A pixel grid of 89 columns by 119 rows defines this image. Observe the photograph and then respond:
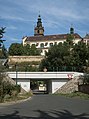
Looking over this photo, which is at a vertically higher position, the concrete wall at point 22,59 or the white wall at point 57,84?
the concrete wall at point 22,59

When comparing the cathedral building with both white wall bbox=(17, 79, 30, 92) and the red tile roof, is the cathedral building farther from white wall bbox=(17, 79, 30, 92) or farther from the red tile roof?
white wall bbox=(17, 79, 30, 92)

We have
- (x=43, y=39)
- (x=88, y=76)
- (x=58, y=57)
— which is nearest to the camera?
(x=88, y=76)

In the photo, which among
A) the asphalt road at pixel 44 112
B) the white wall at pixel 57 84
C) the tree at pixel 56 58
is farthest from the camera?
the tree at pixel 56 58

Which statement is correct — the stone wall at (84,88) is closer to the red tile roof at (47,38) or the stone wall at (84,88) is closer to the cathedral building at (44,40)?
the cathedral building at (44,40)

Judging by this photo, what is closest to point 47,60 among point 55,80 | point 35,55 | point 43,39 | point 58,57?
point 58,57

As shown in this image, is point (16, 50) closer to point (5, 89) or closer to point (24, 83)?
point (24, 83)

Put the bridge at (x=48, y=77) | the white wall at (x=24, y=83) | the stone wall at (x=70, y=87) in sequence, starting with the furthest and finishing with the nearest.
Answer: the bridge at (x=48, y=77), the white wall at (x=24, y=83), the stone wall at (x=70, y=87)

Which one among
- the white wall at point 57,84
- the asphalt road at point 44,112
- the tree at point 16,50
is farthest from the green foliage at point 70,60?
the asphalt road at point 44,112

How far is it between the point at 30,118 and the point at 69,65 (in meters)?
66.8

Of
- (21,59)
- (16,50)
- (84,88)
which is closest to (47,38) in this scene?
(16,50)

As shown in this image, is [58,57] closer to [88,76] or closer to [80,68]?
[80,68]

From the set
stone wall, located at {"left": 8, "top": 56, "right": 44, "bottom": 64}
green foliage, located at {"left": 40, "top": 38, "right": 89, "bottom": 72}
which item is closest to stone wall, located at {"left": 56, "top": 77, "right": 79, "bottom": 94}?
green foliage, located at {"left": 40, "top": 38, "right": 89, "bottom": 72}

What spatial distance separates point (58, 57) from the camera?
300 feet

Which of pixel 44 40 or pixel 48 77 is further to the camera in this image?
pixel 44 40
